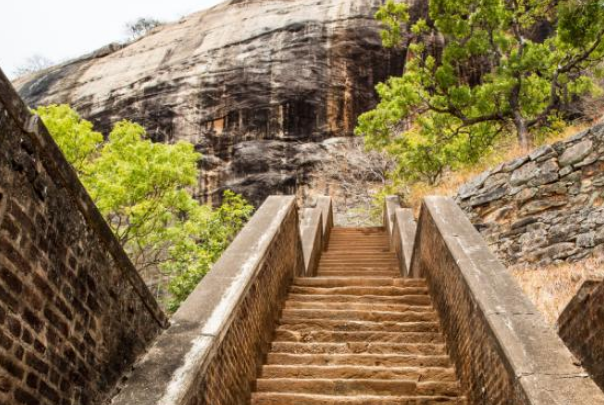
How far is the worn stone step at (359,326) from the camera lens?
5.62 meters

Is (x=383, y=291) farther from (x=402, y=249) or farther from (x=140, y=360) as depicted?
(x=140, y=360)

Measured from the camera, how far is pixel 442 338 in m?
5.40

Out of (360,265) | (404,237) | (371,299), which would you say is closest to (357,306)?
(371,299)

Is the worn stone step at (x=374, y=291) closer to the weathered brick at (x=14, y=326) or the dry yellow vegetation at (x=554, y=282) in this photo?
the dry yellow vegetation at (x=554, y=282)

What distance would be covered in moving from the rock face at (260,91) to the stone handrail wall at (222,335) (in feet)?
61.0

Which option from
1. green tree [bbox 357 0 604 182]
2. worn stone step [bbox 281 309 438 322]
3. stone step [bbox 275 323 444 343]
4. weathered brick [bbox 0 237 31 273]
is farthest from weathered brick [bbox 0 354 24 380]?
green tree [bbox 357 0 604 182]

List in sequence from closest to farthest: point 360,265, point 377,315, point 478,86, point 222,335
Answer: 1. point 222,335
2. point 377,315
3. point 360,265
4. point 478,86

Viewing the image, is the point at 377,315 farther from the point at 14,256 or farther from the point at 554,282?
the point at 14,256

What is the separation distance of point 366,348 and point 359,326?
0.41 m

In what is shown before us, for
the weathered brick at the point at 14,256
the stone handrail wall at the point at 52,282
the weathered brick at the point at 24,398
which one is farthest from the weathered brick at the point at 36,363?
the weathered brick at the point at 14,256

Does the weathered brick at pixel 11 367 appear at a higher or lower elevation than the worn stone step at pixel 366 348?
higher

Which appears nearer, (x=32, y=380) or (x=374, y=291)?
(x=32, y=380)

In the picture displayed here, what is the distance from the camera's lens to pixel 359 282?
7.10 m

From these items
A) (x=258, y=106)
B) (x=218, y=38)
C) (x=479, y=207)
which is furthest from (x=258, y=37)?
(x=479, y=207)
